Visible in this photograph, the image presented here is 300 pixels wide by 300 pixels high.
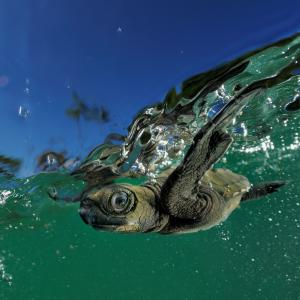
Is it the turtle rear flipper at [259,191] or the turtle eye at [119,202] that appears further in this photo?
the turtle rear flipper at [259,191]

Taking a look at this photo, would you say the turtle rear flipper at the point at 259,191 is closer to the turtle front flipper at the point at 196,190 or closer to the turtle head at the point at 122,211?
the turtle front flipper at the point at 196,190

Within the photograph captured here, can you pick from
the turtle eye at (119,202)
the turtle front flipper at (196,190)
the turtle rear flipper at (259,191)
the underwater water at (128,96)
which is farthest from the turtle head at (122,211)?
the turtle rear flipper at (259,191)

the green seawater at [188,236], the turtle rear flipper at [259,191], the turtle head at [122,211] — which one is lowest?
the turtle head at [122,211]

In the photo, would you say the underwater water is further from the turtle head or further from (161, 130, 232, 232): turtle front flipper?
the turtle head

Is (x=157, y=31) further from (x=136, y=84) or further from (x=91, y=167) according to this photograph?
(x=91, y=167)

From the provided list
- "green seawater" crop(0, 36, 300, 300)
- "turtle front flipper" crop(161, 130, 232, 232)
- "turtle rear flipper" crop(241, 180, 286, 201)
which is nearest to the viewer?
"turtle front flipper" crop(161, 130, 232, 232)

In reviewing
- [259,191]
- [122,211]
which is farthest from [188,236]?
[122,211]

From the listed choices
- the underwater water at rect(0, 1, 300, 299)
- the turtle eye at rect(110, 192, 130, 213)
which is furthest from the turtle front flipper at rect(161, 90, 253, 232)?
the underwater water at rect(0, 1, 300, 299)
